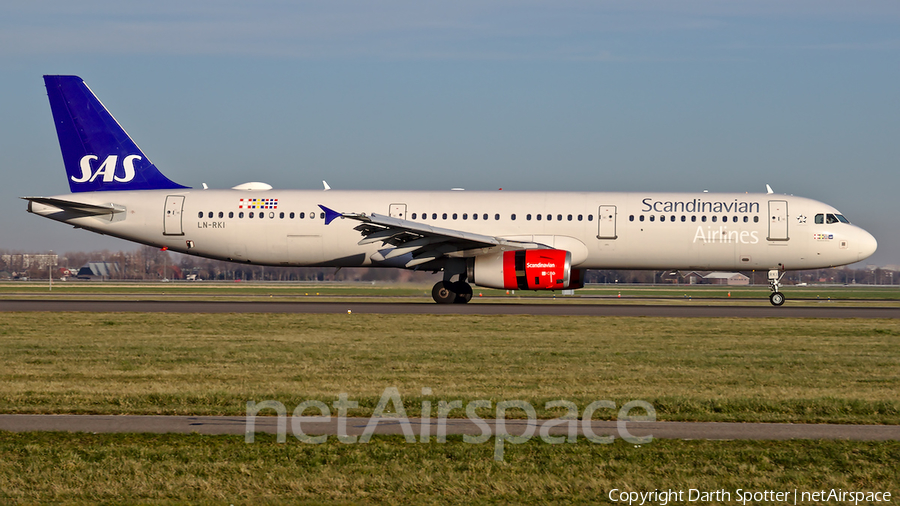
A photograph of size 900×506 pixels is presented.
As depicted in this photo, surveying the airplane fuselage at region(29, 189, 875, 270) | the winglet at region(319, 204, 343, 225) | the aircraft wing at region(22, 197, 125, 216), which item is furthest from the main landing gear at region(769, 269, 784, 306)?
the aircraft wing at region(22, 197, 125, 216)

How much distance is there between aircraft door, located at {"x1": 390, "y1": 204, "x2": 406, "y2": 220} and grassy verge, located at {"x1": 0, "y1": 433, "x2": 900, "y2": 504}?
23130mm

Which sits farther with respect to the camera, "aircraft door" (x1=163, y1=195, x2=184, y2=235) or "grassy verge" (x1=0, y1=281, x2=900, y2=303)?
"grassy verge" (x1=0, y1=281, x2=900, y2=303)

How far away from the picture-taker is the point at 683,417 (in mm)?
10398

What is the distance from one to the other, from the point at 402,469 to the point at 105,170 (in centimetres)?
2898

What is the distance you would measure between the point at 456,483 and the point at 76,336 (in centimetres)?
1510

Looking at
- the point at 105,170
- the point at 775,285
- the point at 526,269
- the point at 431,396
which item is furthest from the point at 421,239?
the point at 431,396

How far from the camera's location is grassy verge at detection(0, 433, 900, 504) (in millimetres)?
7000

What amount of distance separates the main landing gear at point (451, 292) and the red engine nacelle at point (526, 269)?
203 centimetres

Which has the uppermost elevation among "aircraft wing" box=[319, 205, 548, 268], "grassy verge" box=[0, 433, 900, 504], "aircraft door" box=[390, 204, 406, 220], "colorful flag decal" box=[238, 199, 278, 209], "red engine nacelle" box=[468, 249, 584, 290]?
"colorful flag decal" box=[238, 199, 278, 209]

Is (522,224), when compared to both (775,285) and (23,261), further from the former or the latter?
(23,261)

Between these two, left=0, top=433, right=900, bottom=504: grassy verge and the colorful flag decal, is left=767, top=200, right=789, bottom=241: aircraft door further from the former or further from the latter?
left=0, top=433, right=900, bottom=504: grassy verge

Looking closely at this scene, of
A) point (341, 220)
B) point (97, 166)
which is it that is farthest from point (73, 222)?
point (341, 220)

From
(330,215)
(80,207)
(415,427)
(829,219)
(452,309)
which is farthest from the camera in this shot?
(80,207)

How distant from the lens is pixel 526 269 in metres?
28.5
